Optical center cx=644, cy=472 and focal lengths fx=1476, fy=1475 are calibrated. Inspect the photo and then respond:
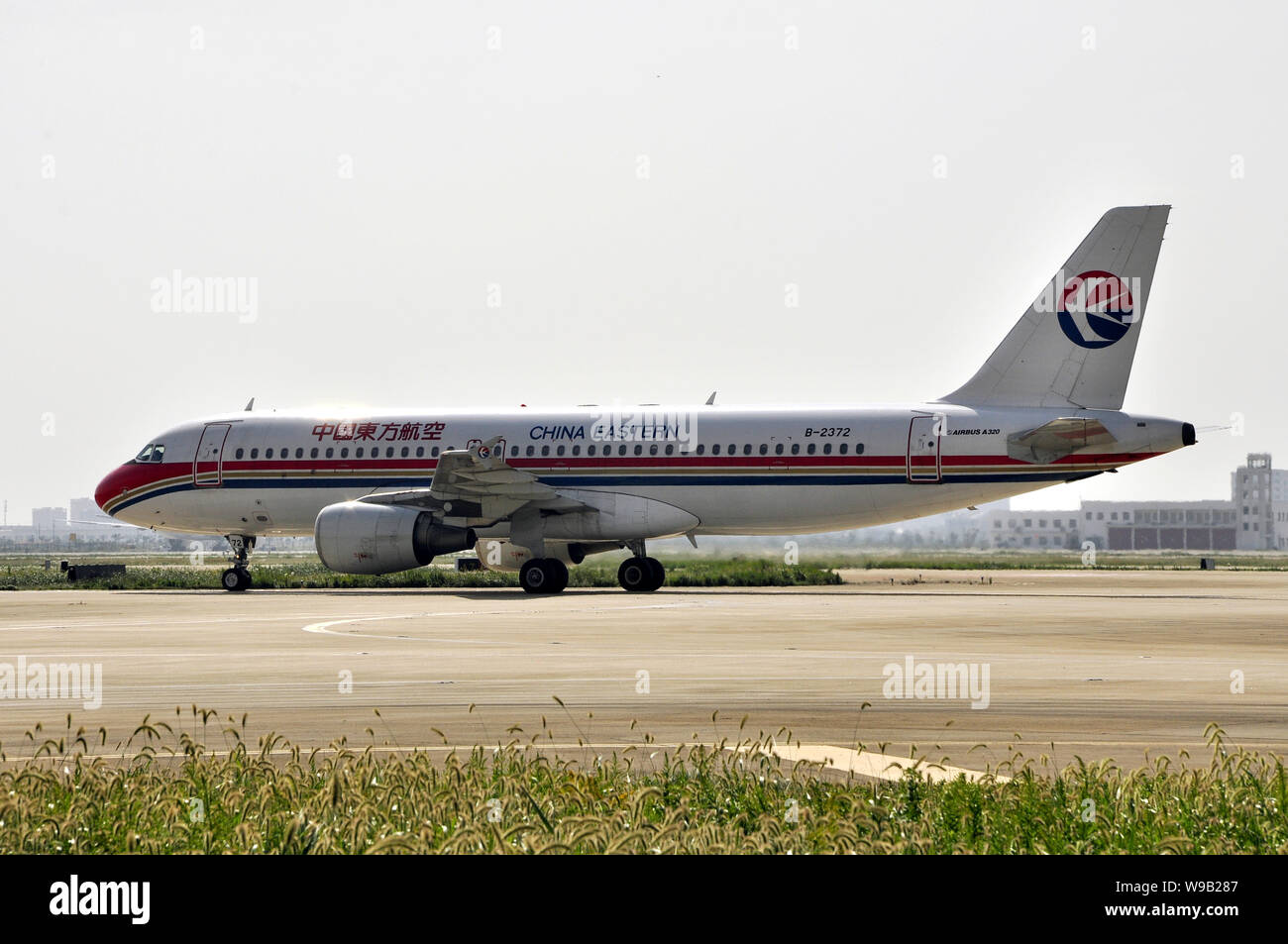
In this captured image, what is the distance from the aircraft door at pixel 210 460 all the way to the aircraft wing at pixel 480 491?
6.34 metres

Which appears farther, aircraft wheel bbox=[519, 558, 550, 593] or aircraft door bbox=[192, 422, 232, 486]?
aircraft door bbox=[192, 422, 232, 486]

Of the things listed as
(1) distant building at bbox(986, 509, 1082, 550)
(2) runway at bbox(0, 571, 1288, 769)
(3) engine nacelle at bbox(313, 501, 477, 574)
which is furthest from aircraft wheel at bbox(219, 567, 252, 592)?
(1) distant building at bbox(986, 509, 1082, 550)

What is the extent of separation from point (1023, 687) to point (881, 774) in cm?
642

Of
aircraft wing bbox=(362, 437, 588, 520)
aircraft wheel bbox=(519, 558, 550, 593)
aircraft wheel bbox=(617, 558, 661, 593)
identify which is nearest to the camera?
aircraft wing bbox=(362, 437, 588, 520)

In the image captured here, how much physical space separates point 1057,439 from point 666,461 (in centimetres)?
1029

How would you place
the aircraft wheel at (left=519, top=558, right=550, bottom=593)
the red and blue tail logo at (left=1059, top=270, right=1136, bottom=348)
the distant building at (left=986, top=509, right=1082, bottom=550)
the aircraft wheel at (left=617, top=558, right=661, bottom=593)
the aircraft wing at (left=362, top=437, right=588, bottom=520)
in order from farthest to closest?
the distant building at (left=986, top=509, right=1082, bottom=550) → the aircraft wheel at (left=617, top=558, right=661, bottom=593) → the aircraft wheel at (left=519, top=558, right=550, bottom=593) → the aircraft wing at (left=362, top=437, right=588, bottom=520) → the red and blue tail logo at (left=1059, top=270, right=1136, bottom=348)

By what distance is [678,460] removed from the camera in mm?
39594

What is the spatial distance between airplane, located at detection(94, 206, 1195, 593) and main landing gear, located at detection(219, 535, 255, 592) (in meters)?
0.08

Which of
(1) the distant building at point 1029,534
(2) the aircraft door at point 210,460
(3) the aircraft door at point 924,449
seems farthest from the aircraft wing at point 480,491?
(1) the distant building at point 1029,534

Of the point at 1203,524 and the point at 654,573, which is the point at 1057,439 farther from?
the point at 1203,524

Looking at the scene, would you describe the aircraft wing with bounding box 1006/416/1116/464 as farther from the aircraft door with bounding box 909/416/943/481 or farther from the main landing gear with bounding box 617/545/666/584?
the main landing gear with bounding box 617/545/666/584

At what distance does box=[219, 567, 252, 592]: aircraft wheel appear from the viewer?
44.5m

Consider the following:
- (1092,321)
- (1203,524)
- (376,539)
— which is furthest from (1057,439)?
(1203,524)
